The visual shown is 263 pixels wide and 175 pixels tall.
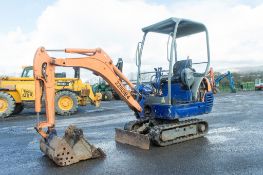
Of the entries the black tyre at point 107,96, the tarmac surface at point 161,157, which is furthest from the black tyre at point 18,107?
the black tyre at point 107,96

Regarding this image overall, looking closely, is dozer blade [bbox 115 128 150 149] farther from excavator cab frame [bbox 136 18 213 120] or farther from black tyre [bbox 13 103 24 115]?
black tyre [bbox 13 103 24 115]

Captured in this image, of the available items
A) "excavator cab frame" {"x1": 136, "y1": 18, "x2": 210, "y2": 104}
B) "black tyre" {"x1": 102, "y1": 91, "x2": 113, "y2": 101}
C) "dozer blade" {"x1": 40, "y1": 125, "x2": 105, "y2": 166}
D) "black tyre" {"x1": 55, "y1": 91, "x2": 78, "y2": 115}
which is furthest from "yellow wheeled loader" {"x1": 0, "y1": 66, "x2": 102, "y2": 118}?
"black tyre" {"x1": 102, "y1": 91, "x2": 113, "y2": 101}

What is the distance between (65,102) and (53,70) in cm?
893

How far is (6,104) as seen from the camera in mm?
14727

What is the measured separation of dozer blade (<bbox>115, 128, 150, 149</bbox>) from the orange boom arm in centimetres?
98

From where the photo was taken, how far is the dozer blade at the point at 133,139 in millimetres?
7078

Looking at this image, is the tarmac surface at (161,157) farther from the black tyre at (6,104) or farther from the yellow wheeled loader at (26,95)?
the yellow wheeled loader at (26,95)

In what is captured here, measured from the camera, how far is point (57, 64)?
6.57m

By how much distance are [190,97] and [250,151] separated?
2.02m

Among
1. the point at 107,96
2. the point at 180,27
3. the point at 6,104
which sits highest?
the point at 180,27

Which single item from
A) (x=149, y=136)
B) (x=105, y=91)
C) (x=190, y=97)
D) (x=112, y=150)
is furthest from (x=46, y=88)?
(x=105, y=91)

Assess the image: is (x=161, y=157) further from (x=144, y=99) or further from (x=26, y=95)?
(x=26, y=95)

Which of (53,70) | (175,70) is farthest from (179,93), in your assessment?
(53,70)

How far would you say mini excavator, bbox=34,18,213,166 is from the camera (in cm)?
634
